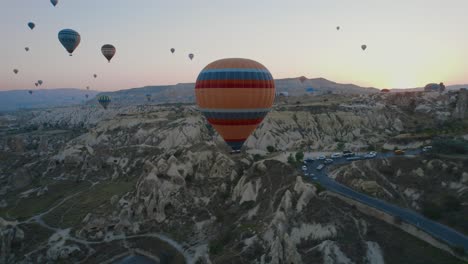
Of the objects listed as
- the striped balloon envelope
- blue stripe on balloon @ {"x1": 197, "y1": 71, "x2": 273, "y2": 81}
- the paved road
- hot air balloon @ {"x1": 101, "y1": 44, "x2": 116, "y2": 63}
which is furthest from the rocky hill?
hot air balloon @ {"x1": 101, "y1": 44, "x2": 116, "y2": 63}

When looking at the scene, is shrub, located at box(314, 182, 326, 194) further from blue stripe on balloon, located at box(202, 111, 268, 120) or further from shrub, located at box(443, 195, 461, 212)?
shrub, located at box(443, 195, 461, 212)

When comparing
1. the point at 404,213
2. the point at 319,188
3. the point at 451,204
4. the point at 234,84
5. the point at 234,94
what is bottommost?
the point at 404,213

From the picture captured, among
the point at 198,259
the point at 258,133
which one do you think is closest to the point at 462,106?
the point at 258,133

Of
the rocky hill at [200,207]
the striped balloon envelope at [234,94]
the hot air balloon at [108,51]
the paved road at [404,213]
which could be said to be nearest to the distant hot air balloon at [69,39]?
the hot air balloon at [108,51]

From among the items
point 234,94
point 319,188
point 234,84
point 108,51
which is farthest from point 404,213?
point 108,51

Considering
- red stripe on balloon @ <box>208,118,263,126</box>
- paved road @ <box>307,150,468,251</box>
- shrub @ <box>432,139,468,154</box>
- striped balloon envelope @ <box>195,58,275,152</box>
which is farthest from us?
shrub @ <box>432,139,468,154</box>

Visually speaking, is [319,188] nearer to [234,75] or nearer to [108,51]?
[234,75]

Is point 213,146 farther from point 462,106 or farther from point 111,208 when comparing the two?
point 462,106
